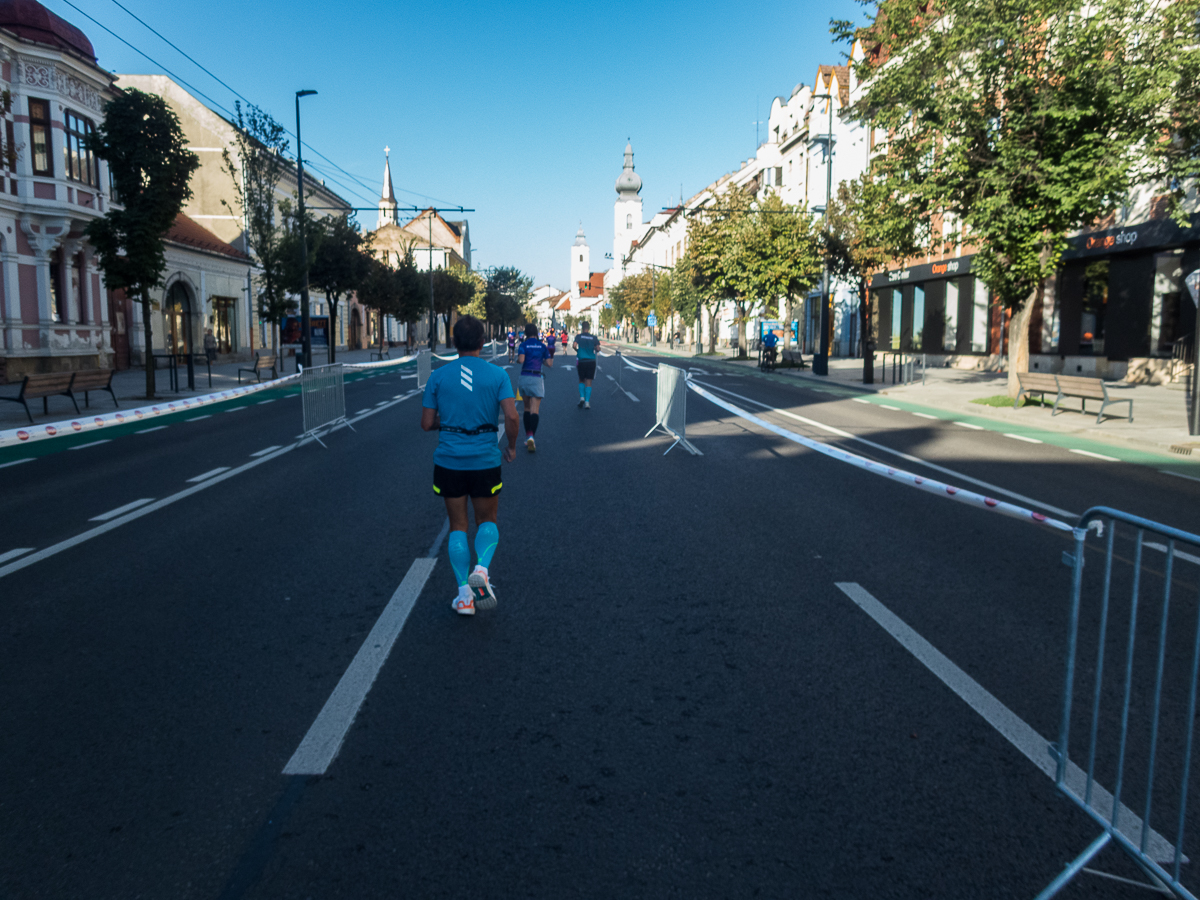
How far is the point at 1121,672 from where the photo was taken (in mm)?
4754

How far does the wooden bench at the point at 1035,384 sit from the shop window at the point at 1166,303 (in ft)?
25.3

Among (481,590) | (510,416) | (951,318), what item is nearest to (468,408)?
(510,416)

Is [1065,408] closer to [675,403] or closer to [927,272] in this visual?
[675,403]

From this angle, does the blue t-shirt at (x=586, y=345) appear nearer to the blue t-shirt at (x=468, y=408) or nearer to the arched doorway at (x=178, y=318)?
the blue t-shirt at (x=468, y=408)

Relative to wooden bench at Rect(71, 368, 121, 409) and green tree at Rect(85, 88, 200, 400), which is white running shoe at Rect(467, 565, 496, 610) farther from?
green tree at Rect(85, 88, 200, 400)

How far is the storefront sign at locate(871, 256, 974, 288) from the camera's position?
118 feet

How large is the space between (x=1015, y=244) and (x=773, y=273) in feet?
75.9

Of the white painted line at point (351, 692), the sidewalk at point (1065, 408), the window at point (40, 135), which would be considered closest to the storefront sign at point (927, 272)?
the sidewalk at point (1065, 408)

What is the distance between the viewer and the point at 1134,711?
4.09 meters

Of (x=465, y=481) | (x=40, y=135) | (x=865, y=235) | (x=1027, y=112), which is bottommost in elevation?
(x=465, y=481)

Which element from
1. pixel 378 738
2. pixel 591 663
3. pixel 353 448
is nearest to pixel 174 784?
pixel 378 738

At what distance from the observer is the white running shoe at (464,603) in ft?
17.9

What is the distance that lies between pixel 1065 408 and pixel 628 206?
148705 mm

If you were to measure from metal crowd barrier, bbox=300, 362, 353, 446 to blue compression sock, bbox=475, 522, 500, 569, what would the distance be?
8271 mm
